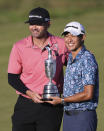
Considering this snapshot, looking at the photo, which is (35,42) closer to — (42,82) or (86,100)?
(42,82)

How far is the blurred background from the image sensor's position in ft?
58.5

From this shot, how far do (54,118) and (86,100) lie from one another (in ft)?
2.44

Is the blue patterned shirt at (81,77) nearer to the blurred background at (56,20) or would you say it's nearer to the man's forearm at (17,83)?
the man's forearm at (17,83)

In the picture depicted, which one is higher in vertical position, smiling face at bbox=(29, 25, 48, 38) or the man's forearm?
smiling face at bbox=(29, 25, 48, 38)

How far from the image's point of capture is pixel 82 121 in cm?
590

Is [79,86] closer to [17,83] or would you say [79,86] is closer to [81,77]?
[81,77]

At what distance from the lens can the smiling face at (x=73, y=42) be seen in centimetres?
591

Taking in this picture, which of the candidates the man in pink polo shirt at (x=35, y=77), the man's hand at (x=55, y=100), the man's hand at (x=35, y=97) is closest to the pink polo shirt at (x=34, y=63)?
the man in pink polo shirt at (x=35, y=77)

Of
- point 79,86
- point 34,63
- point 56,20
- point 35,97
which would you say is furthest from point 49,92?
point 56,20

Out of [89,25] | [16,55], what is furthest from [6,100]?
[89,25]

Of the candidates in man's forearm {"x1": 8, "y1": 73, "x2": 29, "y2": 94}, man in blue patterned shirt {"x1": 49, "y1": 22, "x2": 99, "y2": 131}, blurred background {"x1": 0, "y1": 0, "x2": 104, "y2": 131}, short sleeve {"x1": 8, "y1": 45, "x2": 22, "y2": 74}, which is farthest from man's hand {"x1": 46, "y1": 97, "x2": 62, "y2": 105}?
blurred background {"x1": 0, "y1": 0, "x2": 104, "y2": 131}

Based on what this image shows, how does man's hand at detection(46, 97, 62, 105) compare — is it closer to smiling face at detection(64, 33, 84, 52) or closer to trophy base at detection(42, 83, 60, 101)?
trophy base at detection(42, 83, 60, 101)

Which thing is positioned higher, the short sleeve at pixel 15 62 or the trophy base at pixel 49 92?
the short sleeve at pixel 15 62

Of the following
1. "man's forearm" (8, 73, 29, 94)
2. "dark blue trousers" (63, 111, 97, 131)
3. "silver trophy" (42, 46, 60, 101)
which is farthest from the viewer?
"man's forearm" (8, 73, 29, 94)
